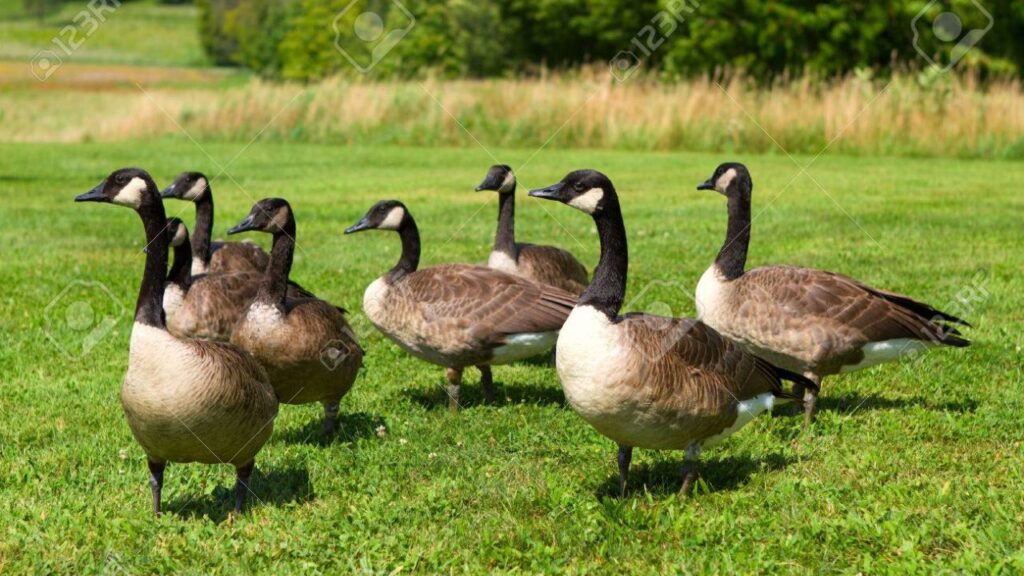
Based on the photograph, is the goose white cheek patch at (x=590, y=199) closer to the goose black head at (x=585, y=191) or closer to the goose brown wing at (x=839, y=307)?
the goose black head at (x=585, y=191)

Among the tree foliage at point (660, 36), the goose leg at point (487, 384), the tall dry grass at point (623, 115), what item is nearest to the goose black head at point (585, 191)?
the goose leg at point (487, 384)

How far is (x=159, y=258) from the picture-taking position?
550cm

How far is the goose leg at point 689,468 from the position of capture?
5594 mm

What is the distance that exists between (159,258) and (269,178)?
1791 cm

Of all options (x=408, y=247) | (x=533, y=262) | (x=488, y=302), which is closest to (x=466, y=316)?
(x=488, y=302)

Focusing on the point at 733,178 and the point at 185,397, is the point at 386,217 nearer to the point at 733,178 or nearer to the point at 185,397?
the point at 733,178

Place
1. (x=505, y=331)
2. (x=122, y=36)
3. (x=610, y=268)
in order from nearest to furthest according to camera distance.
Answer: (x=610, y=268) < (x=505, y=331) < (x=122, y=36)

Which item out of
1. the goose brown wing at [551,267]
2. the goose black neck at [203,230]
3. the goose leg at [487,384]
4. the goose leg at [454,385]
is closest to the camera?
the goose leg at [454,385]

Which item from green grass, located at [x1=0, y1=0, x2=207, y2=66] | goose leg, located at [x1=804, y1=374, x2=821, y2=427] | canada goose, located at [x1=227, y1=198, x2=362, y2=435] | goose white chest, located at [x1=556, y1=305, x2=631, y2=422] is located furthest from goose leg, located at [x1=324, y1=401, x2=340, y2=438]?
green grass, located at [x1=0, y1=0, x2=207, y2=66]

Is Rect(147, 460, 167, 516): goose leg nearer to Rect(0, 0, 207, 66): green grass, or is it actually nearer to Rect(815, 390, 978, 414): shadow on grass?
Rect(815, 390, 978, 414): shadow on grass

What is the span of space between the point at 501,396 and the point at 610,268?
2851 millimetres

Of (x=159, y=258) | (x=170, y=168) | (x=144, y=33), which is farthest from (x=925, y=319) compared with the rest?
(x=144, y=33)

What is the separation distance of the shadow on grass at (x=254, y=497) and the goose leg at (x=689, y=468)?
2057mm

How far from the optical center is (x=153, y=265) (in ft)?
17.8
